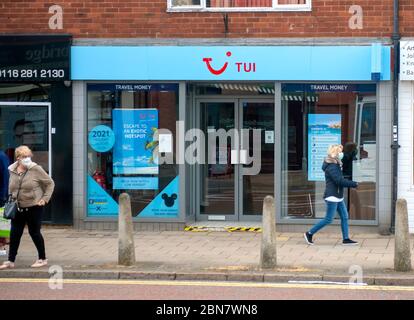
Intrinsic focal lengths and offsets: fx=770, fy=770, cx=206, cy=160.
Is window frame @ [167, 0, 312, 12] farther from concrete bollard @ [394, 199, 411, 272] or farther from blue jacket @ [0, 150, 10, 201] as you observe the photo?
concrete bollard @ [394, 199, 411, 272]

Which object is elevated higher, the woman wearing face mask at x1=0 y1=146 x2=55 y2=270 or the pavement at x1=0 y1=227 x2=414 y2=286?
the woman wearing face mask at x1=0 y1=146 x2=55 y2=270

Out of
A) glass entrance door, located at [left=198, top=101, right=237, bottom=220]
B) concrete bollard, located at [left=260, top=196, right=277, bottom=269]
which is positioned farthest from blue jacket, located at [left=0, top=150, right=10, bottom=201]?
glass entrance door, located at [left=198, top=101, right=237, bottom=220]

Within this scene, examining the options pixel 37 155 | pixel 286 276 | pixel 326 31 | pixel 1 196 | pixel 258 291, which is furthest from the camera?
pixel 37 155

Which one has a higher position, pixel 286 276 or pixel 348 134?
pixel 348 134

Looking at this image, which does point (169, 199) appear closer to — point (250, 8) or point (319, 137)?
point (319, 137)

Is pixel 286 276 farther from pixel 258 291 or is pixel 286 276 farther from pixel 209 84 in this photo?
pixel 209 84

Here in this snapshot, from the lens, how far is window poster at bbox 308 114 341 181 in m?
14.2

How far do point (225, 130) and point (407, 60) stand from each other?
3.65 m

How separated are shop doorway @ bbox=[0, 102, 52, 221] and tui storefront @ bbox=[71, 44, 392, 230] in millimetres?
631

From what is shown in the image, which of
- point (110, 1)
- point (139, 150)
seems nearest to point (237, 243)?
point (139, 150)

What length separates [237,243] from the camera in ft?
42.5

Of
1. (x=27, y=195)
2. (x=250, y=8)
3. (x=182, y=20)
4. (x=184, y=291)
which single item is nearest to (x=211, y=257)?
(x=184, y=291)

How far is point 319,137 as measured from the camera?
1424 cm

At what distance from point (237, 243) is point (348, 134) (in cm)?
302
